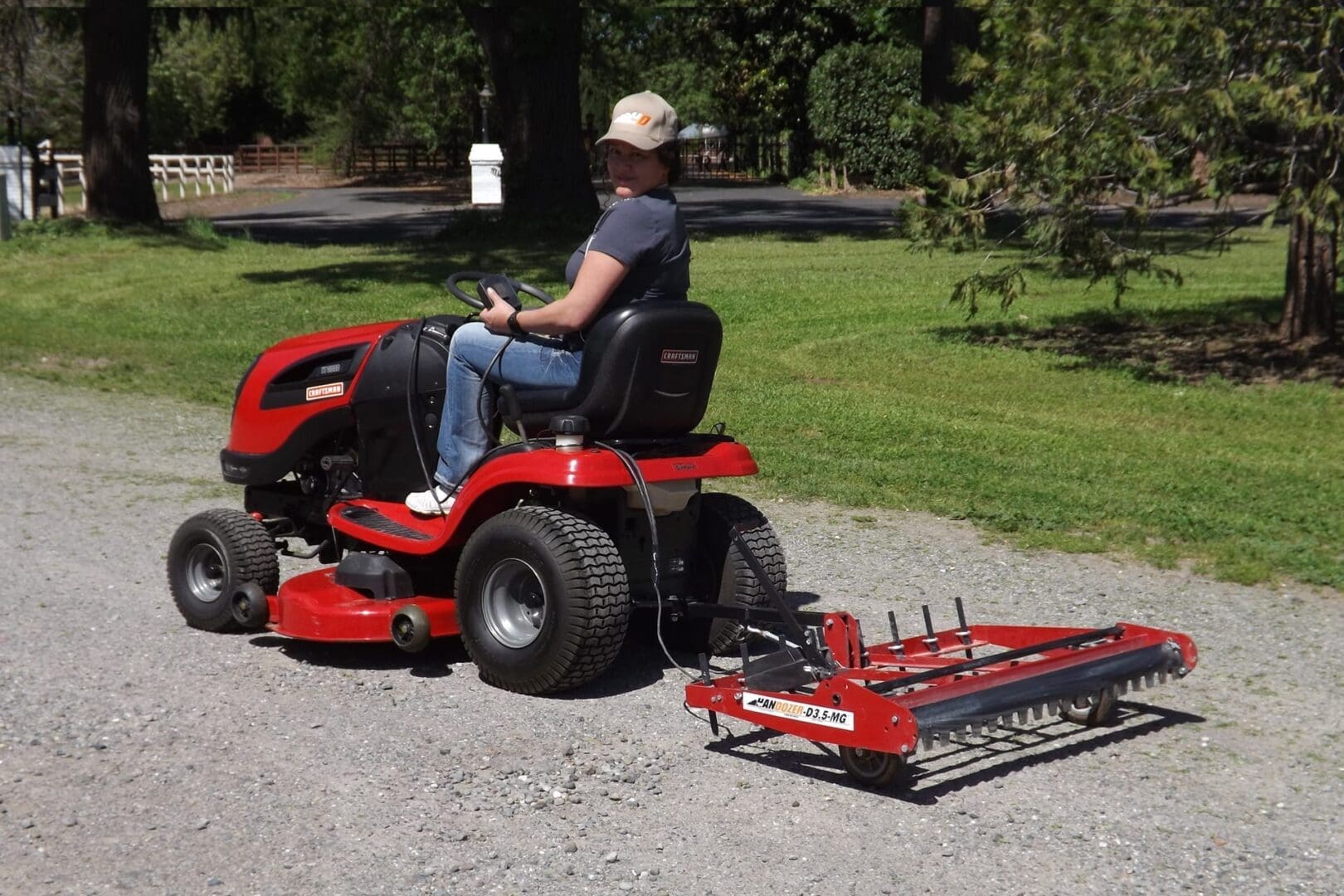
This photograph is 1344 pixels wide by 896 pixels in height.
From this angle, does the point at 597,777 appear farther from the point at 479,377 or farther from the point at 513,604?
the point at 479,377

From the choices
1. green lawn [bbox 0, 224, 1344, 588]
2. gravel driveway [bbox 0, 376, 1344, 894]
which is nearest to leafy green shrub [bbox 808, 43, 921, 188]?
green lawn [bbox 0, 224, 1344, 588]

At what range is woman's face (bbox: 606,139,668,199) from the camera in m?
5.57

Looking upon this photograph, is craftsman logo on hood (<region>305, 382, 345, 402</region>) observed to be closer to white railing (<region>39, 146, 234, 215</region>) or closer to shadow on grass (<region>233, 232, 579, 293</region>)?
shadow on grass (<region>233, 232, 579, 293</region>)

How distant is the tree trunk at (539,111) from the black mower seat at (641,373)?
16.9 meters

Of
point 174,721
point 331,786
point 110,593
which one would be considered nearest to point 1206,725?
point 331,786

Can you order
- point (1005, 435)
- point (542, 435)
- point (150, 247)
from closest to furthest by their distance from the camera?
point (542, 435) < point (1005, 435) < point (150, 247)

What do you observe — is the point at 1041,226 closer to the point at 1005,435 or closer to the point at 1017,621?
the point at 1005,435

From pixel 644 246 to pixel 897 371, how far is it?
321 inches

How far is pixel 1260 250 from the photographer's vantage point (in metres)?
22.7

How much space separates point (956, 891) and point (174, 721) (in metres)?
2.69

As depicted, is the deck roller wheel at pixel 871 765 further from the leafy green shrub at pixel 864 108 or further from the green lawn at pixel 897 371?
the leafy green shrub at pixel 864 108

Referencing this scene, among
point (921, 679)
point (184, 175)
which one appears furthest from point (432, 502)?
point (184, 175)

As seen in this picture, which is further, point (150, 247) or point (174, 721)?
point (150, 247)

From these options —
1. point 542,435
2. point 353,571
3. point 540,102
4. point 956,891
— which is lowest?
point 956,891
